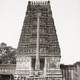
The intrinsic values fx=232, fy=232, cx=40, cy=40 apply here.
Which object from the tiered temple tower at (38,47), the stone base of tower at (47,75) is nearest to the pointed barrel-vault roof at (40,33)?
the tiered temple tower at (38,47)

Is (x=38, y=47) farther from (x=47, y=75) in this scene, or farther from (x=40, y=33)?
(x=47, y=75)

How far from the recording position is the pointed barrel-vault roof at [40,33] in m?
21.2

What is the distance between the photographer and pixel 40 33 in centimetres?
2188

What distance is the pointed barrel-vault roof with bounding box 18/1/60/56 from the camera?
21.2 meters

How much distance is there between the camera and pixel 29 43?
848 inches

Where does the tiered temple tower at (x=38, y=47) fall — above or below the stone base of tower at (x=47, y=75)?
above

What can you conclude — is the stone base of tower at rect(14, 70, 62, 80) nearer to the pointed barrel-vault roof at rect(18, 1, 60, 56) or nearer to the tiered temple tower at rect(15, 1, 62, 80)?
the tiered temple tower at rect(15, 1, 62, 80)

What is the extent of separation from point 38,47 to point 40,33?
155 centimetres

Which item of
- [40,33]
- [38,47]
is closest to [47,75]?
[38,47]

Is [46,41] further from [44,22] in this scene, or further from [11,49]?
[11,49]

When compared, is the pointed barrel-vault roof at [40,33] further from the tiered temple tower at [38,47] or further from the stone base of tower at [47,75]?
the stone base of tower at [47,75]

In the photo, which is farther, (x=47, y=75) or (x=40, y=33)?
(x=40, y=33)

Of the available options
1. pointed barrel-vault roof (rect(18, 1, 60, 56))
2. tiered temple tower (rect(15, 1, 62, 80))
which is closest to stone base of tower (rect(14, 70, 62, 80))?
tiered temple tower (rect(15, 1, 62, 80))

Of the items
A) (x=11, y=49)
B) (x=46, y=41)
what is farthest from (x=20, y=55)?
(x=11, y=49)
